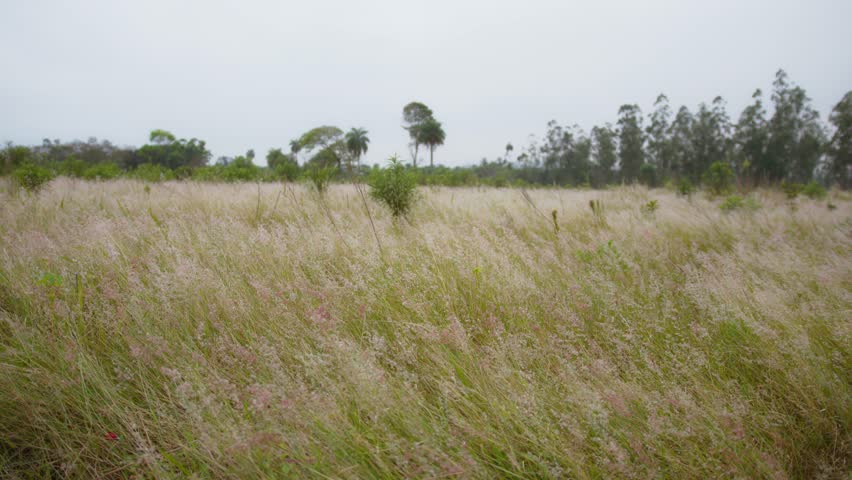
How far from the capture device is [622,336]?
1845 mm

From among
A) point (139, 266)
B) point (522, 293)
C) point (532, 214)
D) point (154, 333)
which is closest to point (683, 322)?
point (522, 293)

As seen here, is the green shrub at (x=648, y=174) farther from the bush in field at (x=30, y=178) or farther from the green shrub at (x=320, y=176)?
the bush in field at (x=30, y=178)

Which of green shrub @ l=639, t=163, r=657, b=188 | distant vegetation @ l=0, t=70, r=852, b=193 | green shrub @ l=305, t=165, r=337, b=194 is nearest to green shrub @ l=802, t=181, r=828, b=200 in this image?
distant vegetation @ l=0, t=70, r=852, b=193

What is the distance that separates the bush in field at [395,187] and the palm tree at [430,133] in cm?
3685

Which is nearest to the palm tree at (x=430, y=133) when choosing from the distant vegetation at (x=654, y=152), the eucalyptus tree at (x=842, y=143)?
the distant vegetation at (x=654, y=152)

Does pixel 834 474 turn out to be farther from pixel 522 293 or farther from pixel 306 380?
pixel 306 380

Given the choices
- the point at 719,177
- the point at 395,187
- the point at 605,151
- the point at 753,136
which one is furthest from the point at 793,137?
the point at 395,187

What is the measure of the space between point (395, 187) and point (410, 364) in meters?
3.65

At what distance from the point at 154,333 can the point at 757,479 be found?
102 inches

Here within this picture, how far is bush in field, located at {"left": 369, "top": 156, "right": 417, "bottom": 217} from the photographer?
5.04 metres

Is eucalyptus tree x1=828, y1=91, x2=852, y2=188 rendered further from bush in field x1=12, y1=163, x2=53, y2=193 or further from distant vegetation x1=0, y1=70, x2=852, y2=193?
bush in field x1=12, y1=163, x2=53, y2=193

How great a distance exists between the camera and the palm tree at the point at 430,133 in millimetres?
41250

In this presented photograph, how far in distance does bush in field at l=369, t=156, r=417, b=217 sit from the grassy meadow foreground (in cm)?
211

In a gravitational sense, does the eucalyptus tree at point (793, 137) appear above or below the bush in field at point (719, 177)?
above
